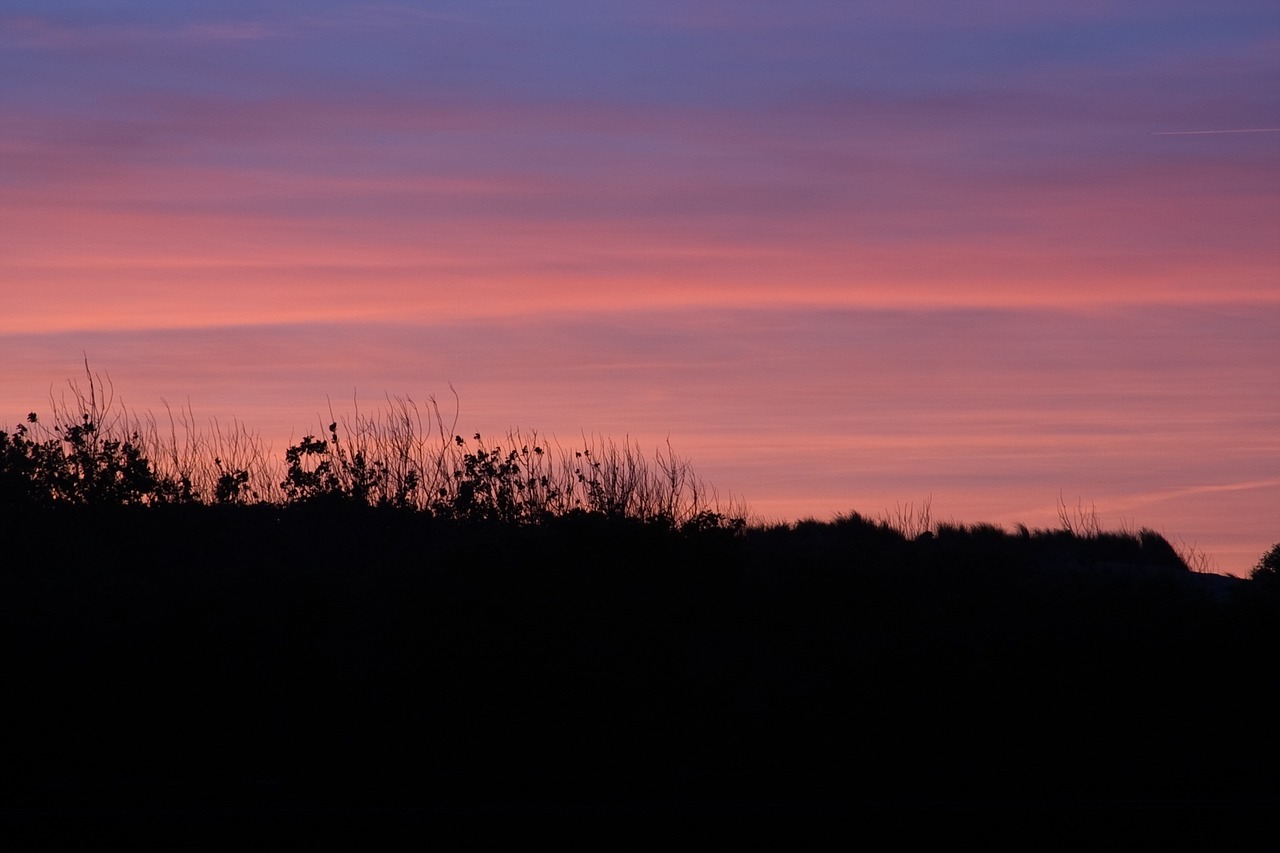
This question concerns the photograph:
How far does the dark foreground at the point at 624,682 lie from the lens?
11.2m

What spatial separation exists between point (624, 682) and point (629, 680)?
67mm

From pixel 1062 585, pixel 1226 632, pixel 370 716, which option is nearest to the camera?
pixel 370 716

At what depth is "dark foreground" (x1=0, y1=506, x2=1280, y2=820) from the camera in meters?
11.2

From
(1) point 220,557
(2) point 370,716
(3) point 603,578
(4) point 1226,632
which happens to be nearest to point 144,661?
(2) point 370,716

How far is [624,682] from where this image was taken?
44.3 feet

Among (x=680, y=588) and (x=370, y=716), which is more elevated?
(x=680, y=588)

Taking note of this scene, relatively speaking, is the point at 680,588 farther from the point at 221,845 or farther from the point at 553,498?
the point at 221,845

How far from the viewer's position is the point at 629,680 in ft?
44.4

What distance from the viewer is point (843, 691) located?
13.4 m

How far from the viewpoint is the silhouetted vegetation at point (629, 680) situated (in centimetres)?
1123

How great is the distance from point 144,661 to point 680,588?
544cm

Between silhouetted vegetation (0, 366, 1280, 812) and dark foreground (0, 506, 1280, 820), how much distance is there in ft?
0.11

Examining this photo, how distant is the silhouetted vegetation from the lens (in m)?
11.2

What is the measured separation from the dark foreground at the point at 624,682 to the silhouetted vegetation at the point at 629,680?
32mm
